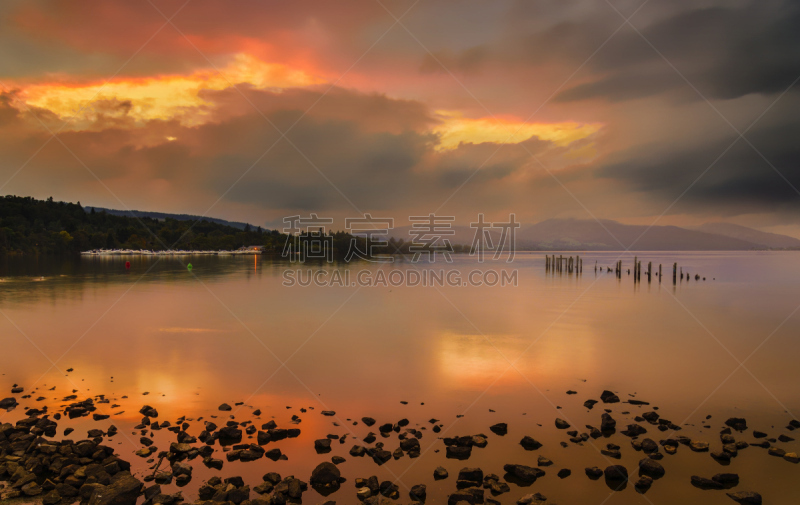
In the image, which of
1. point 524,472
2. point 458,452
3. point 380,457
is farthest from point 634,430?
point 380,457

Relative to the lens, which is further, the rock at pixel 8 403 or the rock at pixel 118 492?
the rock at pixel 8 403

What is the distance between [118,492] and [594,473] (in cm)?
750

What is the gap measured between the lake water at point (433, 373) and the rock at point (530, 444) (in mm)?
125

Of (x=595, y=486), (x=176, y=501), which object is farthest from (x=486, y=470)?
(x=176, y=501)

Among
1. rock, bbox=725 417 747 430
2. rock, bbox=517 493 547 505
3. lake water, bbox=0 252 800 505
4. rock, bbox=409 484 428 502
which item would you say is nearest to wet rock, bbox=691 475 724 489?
lake water, bbox=0 252 800 505

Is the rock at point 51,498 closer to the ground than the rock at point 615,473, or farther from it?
farther from it

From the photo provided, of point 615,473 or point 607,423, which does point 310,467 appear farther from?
point 607,423

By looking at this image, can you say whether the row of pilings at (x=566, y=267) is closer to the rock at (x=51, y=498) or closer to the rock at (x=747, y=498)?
the rock at (x=747, y=498)

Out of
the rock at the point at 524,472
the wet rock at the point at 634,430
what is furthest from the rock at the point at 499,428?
the wet rock at the point at 634,430

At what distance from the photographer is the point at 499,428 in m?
9.38

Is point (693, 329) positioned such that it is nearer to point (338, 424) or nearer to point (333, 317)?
point (333, 317)

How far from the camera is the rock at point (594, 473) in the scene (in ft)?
24.6

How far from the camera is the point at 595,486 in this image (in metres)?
7.27

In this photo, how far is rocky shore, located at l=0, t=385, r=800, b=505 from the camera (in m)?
6.59
